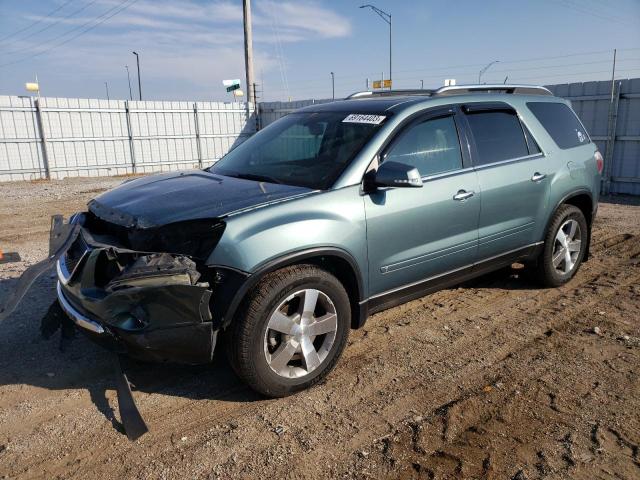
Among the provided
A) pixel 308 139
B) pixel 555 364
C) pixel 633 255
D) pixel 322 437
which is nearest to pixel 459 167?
pixel 308 139

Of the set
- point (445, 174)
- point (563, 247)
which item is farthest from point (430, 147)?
point (563, 247)

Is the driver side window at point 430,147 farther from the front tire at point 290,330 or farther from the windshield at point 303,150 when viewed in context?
the front tire at point 290,330

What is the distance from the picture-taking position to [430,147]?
4.01m

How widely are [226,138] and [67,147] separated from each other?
568 cm

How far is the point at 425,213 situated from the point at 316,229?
3.26 feet

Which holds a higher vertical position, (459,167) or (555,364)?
(459,167)


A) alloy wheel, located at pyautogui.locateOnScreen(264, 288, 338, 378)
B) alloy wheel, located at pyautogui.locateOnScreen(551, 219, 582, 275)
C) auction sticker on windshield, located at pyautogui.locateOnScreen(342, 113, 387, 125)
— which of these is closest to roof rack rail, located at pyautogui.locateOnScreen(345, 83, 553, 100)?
auction sticker on windshield, located at pyautogui.locateOnScreen(342, 113, 387, 125)

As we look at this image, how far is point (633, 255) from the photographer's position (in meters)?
6.60

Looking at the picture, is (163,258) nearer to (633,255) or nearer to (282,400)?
(282,400)

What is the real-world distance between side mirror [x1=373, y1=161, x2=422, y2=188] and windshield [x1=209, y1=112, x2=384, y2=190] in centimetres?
28

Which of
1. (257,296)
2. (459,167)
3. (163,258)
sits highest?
(459,167)

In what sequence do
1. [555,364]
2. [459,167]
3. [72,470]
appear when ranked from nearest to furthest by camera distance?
1. [72,470]
2. [555,364]
3. [459,167]

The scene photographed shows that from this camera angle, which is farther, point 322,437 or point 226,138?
point 226,138

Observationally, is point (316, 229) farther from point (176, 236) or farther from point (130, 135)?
point (130, 135)
